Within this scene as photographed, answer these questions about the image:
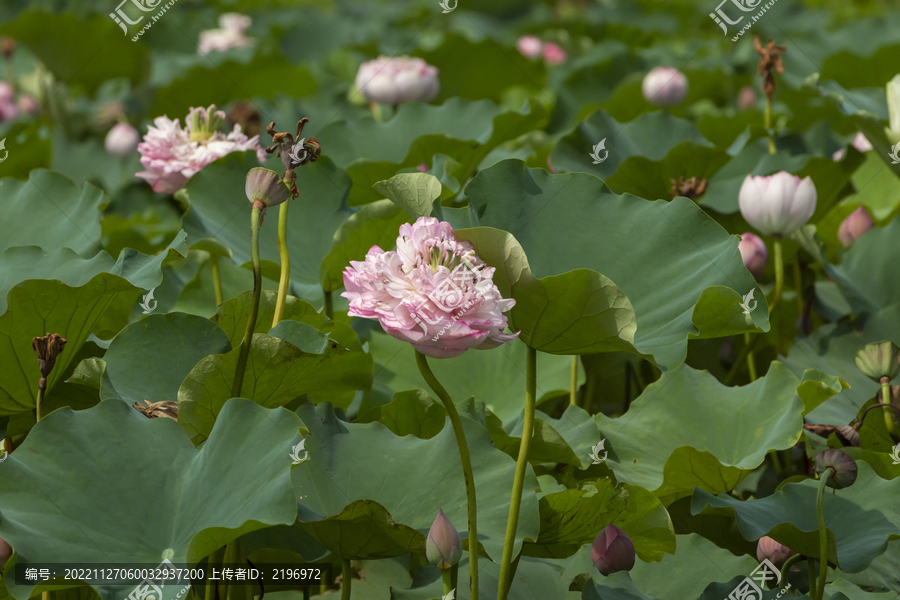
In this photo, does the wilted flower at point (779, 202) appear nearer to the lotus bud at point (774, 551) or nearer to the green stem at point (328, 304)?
the lotus bud at point (774, 551)

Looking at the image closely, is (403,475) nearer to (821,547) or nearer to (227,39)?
(821,547)

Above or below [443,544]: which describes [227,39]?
below

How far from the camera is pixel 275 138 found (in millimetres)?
939

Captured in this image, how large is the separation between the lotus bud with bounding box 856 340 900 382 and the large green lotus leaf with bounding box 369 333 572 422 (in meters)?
0.48

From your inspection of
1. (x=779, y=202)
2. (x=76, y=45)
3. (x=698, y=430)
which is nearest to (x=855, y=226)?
(x=779, y=202)

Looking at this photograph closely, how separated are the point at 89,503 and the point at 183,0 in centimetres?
514

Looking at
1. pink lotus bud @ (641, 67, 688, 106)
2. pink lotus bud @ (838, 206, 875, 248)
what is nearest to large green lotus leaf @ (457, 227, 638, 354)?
pink lotus bud @ (838, 206, 875, 248)

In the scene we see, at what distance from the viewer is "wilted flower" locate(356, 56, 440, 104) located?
2.21 m

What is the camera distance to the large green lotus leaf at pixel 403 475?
1019 mm

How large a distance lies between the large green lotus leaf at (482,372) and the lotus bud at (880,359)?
478mm

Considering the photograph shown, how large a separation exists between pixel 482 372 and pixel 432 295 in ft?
2.38

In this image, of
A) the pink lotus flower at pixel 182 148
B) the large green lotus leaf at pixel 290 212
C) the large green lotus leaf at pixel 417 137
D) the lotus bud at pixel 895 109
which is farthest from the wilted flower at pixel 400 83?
the lotus bud at pixel 895 109

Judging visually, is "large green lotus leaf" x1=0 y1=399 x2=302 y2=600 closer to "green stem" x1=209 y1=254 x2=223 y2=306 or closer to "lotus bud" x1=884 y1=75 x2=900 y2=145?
"green stem" x1=209 y1=254 x2=223 y2=306

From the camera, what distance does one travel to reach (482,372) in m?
1.50
